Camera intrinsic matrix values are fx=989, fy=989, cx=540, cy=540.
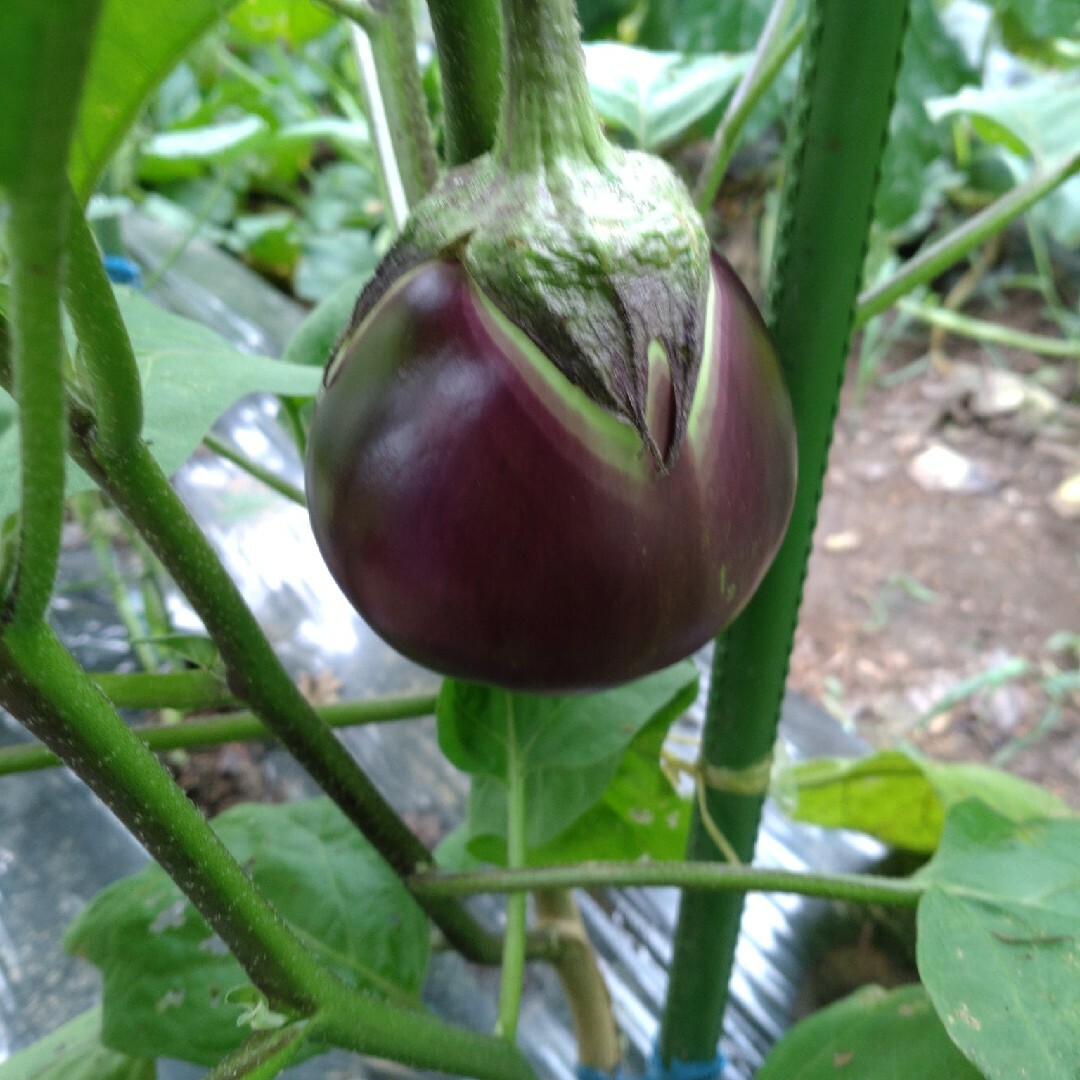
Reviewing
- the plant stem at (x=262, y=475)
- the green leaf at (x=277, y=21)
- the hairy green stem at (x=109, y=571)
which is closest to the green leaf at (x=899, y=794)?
the plant stem at (x=262, y=475)

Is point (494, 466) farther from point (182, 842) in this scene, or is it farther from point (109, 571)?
point (109, 571)

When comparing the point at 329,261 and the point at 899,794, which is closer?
the point at 899,794

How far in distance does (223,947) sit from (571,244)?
34 cm

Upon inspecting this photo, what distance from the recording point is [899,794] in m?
0.58

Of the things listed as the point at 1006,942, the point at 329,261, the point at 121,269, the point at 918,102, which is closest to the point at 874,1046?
the point at 1006,942

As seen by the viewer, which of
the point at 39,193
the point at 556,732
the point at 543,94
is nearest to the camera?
the point at 39,193

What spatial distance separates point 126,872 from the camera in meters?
0.68

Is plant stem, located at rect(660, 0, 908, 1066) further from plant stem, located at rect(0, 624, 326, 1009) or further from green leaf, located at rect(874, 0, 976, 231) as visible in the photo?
green leaf, located at rect(874, 0, 976, 231)

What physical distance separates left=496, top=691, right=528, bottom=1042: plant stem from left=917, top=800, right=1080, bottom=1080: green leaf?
0.15 m

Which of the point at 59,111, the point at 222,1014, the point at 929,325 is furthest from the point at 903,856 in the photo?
the point at 929,325

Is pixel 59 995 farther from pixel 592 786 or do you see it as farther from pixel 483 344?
pixel 483 344

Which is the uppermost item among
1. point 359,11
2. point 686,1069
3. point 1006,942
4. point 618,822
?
point 359,11

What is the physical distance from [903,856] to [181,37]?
2.05 feet

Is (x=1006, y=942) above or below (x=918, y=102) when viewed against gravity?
below
